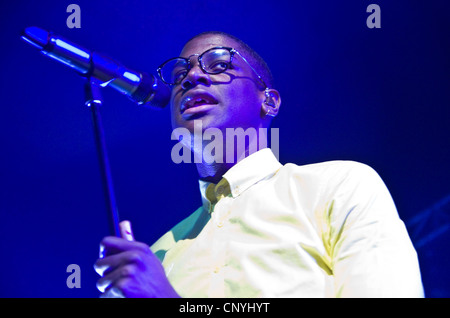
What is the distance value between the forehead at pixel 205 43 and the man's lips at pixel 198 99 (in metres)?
0.24

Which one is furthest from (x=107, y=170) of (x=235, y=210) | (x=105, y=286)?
(x=235, y=210)

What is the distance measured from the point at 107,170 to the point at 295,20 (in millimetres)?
1269

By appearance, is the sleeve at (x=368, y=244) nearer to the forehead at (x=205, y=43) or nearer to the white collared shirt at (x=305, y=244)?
the white collared shirt at (x=305, y=244)

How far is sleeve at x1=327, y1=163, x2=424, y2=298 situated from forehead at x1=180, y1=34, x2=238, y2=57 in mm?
853

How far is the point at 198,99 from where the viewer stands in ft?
5.90

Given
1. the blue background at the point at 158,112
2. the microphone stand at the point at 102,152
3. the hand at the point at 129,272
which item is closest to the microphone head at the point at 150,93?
the microphone stand at the point at 102,152

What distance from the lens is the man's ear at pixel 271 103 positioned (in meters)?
2.01

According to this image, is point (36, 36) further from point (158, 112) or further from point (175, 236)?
point (158, 112)

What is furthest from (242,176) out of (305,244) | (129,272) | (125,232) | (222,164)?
(129,272)

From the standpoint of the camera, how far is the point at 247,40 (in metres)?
2.24

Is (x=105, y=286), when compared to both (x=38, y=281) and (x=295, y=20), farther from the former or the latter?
(x=295, y=20)

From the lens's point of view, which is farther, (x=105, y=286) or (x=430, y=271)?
(x=430, y=271)

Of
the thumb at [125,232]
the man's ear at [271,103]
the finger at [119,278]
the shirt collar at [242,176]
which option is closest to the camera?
the finger at [119,278]

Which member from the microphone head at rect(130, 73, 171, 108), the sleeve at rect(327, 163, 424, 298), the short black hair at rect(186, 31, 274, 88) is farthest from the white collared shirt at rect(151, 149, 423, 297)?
the short black hair at rect(186, 31, 274, 88)
